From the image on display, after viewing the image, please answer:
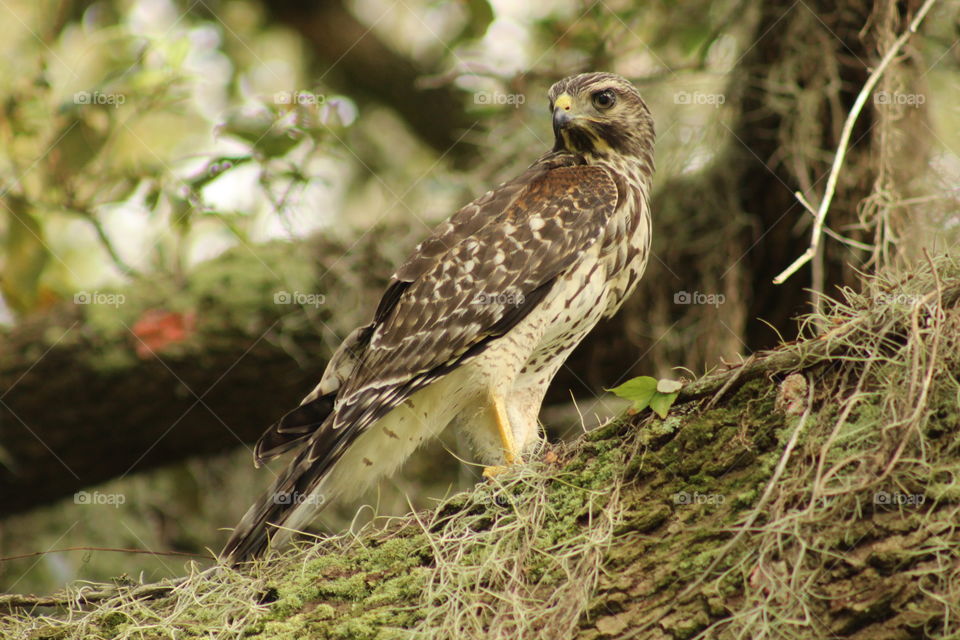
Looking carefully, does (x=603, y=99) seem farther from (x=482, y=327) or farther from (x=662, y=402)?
(x=662, y=402)

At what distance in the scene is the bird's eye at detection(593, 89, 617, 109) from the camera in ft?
13.6

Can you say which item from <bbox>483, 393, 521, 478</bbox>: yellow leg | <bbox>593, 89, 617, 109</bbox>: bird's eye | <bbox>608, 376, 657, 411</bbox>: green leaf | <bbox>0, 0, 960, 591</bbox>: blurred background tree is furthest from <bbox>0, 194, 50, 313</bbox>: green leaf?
<bbox>608, 376, 657, 411</bbox>: green leaf

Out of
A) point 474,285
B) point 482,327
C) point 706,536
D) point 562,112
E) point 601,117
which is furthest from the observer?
point 601,117

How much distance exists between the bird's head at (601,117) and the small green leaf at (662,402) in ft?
6.05

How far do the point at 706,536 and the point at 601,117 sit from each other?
7.68 ft

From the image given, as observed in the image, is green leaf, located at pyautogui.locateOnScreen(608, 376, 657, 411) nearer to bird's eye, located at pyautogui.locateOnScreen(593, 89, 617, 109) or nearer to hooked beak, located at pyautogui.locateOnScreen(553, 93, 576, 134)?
hooked beak, located at pyautogui.locateOnScreen(553, 93, 576, 134)

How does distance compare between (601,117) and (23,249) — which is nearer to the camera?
(601,117)

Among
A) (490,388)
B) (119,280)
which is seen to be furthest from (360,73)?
(490,388)

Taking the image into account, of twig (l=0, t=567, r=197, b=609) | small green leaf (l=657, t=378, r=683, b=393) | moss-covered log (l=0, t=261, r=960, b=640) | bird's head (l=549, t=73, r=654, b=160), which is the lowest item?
twig (l=0, t=567, r=197, b=609)

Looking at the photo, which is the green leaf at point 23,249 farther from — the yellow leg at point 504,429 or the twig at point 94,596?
the yellow leg at point 504,429

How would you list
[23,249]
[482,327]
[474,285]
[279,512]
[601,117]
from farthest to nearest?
1. [23,249]
2. [601,117]
3. [474,285]
4. [482,327]
5. [279,512]

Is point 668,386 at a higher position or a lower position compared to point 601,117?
lower

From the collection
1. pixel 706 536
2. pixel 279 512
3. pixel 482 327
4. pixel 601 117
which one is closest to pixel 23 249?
pixel 279 512

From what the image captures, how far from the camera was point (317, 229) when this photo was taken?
537cm
